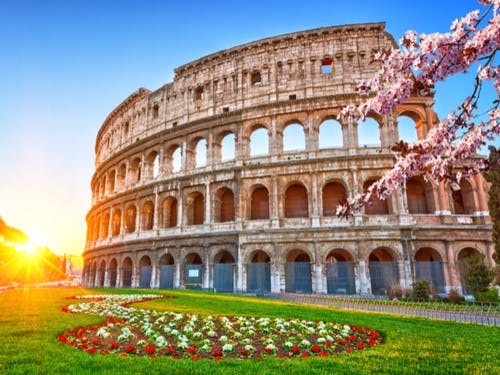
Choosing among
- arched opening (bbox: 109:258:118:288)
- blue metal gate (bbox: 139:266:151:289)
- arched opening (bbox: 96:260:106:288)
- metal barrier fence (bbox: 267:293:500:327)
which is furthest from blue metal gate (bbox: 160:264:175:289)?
metal barrier fence (bbox: 267:293:500:327)

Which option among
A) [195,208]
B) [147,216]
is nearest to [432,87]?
[195,208]

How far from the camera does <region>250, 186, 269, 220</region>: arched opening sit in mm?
24766

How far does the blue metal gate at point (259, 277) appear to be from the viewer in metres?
21.8

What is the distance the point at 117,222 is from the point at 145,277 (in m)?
8.24

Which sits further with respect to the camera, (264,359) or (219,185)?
(219,185)

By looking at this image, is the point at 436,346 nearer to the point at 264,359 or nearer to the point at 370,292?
the point at 264,359

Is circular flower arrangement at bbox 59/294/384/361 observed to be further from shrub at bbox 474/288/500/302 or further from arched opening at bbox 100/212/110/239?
arched opening at bbox 100/212/110/239

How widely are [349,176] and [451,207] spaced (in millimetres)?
7065

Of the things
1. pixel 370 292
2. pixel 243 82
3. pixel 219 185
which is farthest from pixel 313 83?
pixel 370 292

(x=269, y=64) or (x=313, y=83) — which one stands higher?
(x=269, y=64)

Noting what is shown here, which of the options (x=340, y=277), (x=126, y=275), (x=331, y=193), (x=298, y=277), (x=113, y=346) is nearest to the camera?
(x=113, y=346)

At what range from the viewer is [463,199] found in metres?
23.2

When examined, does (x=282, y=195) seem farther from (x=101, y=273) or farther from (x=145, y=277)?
(x=101, y=273)

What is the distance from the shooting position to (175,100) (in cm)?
2980
